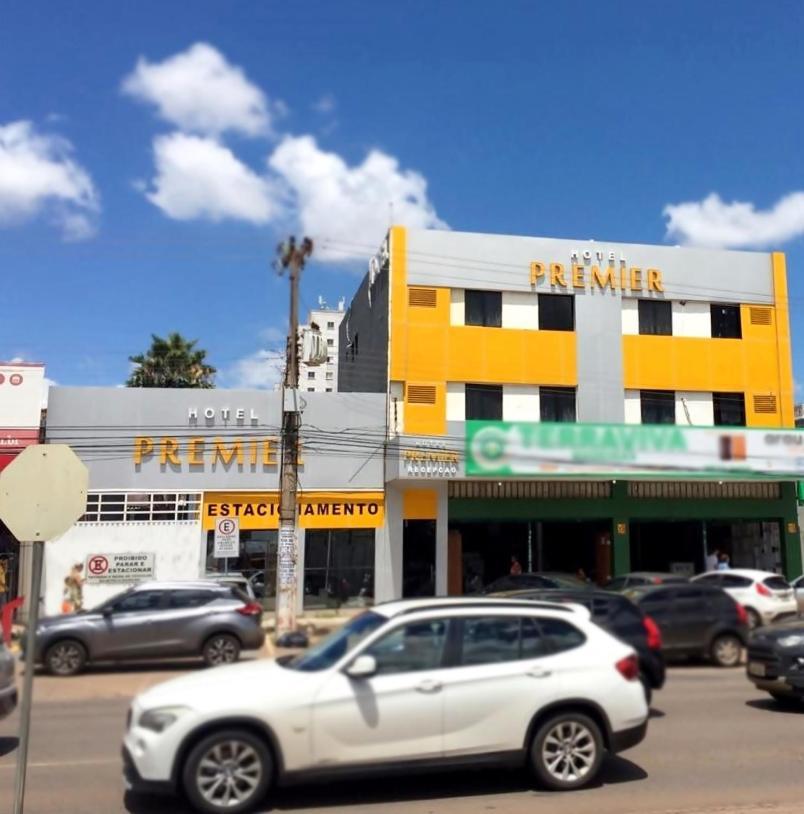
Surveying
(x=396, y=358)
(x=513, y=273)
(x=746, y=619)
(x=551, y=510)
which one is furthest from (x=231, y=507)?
(x=746, y=619)

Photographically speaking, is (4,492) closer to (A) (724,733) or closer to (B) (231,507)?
(A) (724,733)

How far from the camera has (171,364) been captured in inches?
1569

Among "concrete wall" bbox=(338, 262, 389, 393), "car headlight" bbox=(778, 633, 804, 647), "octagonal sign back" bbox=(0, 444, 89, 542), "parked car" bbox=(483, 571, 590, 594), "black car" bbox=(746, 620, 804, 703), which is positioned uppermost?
"concrete wall" bbox=(338, 262, 389, 393)

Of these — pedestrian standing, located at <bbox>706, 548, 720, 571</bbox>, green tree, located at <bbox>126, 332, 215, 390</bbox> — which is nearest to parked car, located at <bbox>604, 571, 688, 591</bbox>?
pedestrian standing, located at <bbox>706, 548, 720, 571</bbox>

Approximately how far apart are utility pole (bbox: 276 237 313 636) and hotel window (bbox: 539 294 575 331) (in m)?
8.31

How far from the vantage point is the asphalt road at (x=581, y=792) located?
6.20 m

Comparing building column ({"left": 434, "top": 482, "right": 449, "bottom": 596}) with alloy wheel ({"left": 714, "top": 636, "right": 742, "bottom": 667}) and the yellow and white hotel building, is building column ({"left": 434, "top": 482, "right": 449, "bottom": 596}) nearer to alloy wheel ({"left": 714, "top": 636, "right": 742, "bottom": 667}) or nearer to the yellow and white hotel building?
the yellow and white hotel building

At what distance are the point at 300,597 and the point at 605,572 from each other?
950 cm

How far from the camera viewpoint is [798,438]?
997 inches

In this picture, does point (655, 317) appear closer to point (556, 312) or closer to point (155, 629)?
point (556, 312)

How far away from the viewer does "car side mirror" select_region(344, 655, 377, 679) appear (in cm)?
604

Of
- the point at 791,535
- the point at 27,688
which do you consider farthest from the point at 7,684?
the point at 791,535

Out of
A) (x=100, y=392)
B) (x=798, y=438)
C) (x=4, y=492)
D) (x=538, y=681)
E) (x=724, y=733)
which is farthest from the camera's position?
(x=798, y=438)

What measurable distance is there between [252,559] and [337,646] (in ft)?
59.3
